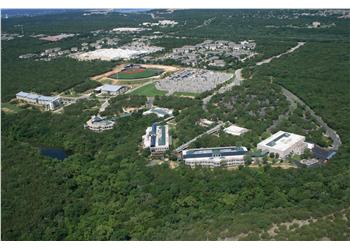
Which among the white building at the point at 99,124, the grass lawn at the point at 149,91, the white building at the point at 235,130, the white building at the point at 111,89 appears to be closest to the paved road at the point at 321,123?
the white building at the point at 235,130

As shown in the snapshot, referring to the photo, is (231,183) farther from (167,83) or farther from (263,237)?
(167,83)

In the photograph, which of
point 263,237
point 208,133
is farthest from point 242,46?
point 263,237

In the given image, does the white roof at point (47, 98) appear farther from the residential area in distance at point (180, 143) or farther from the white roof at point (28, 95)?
the white roof at point (28, 95)

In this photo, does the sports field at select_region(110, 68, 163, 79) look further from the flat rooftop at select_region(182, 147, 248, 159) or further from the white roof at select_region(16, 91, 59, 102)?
the flat rooftop at select_region(182, 147, 248, 159)

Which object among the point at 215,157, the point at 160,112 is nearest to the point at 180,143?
the point at 215,157

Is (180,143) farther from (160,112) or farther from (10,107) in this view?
(10,107)

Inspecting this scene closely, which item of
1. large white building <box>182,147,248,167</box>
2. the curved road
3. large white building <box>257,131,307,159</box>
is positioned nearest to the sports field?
the curved road
